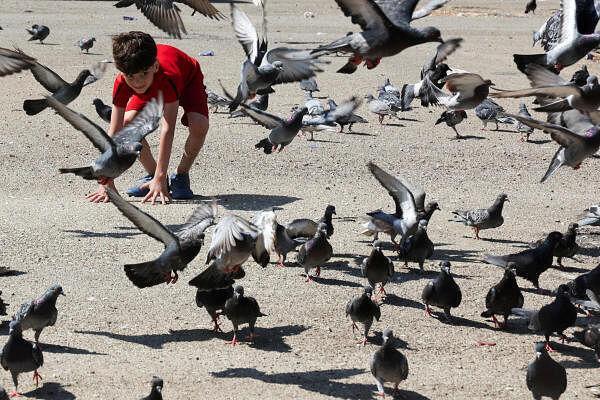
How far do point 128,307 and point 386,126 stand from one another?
7.79 metres

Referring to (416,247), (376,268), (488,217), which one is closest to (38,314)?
(376,268)

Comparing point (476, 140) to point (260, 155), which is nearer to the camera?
point (260, 155)

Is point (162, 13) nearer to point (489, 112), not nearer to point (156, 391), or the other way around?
point (489, 112)

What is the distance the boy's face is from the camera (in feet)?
29.0

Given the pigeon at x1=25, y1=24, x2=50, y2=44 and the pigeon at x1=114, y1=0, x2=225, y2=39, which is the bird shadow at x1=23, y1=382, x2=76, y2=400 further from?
the pigeon at x1=25, y1=24, x2=50, y2=44

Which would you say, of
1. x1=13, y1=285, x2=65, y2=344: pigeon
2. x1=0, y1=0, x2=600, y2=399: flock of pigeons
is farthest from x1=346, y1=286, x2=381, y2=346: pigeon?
x1=13, y1=285, x2=65, y2=344: pigeon

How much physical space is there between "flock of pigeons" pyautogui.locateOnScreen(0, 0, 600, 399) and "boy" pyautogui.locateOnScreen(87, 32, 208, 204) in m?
0.43

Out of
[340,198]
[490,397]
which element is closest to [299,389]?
[490,397]

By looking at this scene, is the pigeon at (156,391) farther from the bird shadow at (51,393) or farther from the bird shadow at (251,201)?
the bird shadow at (251,201)

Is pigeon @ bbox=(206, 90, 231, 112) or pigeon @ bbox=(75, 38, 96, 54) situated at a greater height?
pigeon @ bbox=(206, 90, 231, 112)

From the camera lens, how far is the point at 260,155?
480 inches

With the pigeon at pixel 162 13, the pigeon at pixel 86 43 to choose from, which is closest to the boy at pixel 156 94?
the pigeon at pixel 162 13

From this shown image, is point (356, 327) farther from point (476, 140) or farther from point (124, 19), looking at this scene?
point (124, 19)

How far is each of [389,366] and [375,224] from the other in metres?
2.75
